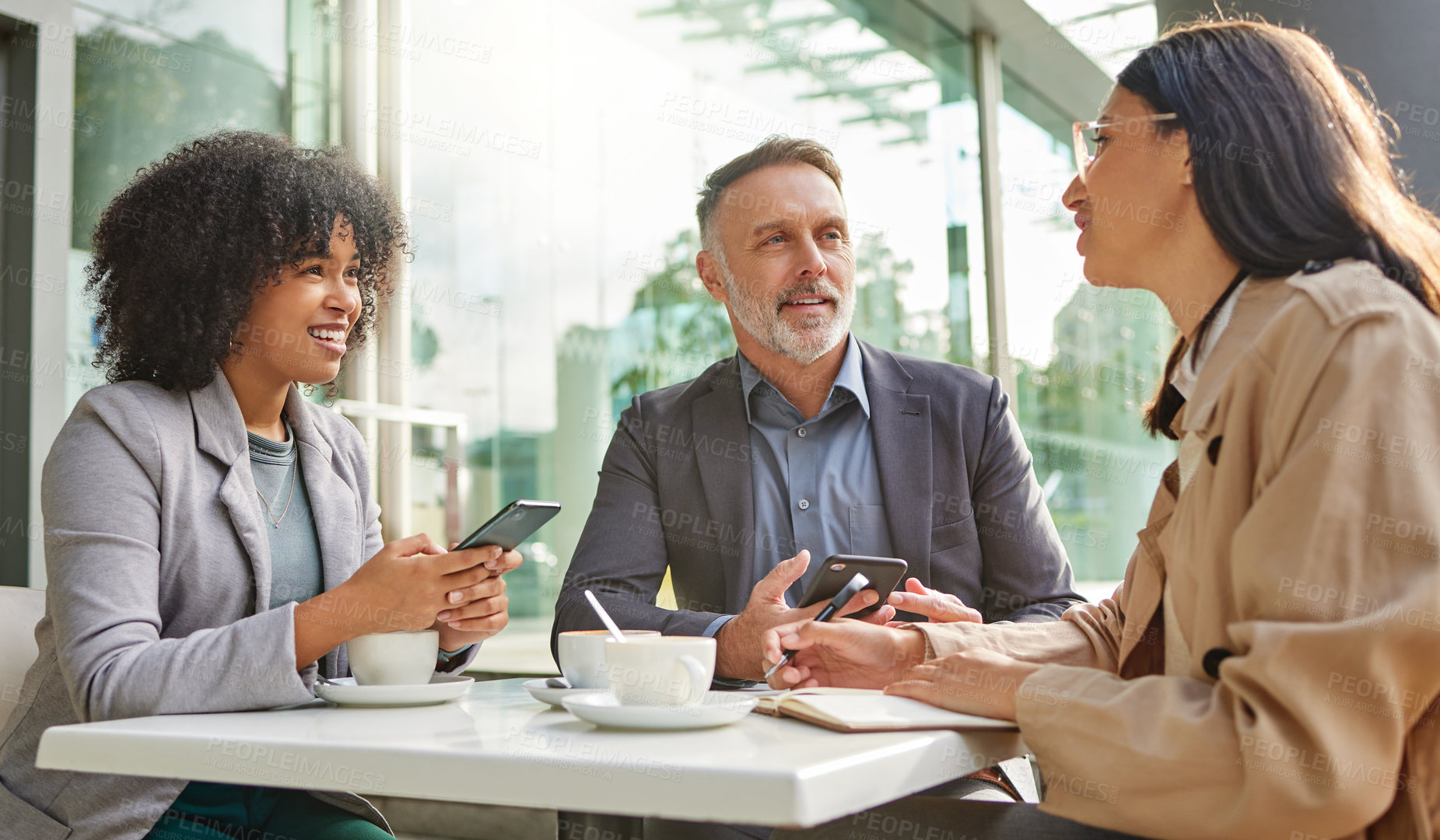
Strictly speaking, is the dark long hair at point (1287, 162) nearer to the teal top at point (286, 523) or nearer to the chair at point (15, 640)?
the teal top at point (286, 523)

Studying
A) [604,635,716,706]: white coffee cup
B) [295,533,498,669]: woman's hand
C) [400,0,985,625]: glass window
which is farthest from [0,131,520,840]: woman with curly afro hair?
[400,0,985,625]: glass window

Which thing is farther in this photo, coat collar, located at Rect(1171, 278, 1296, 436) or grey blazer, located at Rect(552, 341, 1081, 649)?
grey blazer, located at Rect(552, 341, 1081, 649)

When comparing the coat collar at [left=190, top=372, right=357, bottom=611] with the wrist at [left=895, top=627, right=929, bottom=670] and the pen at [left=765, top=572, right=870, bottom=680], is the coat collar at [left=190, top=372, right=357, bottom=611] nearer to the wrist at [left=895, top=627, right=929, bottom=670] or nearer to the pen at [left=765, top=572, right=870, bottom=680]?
the pen at [left=765, top=572, right=870, bottom=680]

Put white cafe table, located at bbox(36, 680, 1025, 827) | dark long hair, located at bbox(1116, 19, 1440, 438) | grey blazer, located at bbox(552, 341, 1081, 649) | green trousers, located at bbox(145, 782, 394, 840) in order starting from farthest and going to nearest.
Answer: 1. grey blazer, located at bbox(552, 341, 1081, 649)
2. green trousers, located at bbox(145, 782, 394, 840)
3. dark long hair, located at bbox(1116, 19, 1440, 438)
4. white cafe table, located at bbox(36, 680, 1025, 827)

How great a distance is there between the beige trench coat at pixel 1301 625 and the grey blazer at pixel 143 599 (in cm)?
103

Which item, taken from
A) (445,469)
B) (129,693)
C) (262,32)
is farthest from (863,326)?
(129,693)

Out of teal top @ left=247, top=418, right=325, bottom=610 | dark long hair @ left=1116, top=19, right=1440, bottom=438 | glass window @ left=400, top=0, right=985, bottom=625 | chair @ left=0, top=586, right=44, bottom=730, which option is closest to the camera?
dark long hair @ left=1116, top=19, right=1440, bottom=438

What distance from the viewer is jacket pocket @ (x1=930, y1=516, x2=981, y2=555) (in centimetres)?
227

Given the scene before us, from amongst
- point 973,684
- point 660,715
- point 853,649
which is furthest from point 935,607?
point 660,715

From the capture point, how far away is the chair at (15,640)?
1.74 m

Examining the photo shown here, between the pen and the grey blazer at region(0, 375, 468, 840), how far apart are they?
26.9 inches

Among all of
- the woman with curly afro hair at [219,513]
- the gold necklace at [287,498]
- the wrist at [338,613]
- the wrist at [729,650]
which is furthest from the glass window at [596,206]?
the wrist at [338,613]

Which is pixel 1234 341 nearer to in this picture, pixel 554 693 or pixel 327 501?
pixel 554 693

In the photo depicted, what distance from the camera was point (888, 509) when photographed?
2.30 meters
